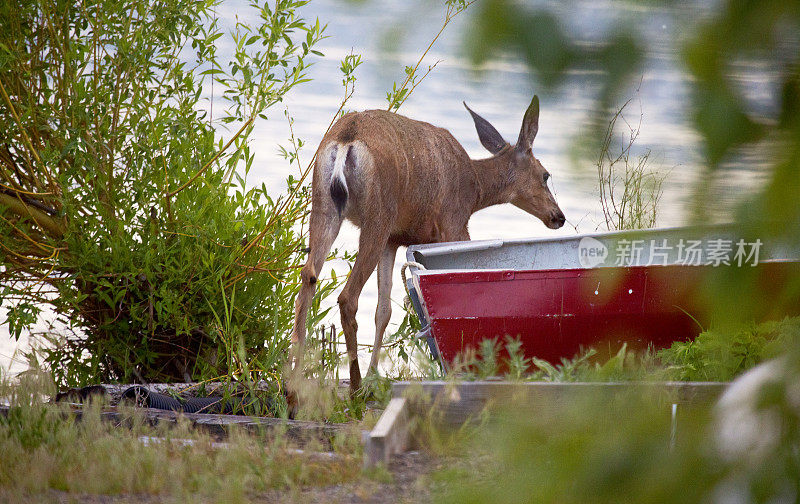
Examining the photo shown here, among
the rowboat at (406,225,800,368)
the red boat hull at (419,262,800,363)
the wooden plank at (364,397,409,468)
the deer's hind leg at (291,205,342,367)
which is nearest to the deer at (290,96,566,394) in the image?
the deer's hind leg at (291,205,342,367)

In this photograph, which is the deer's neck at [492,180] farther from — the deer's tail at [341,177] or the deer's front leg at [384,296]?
the deer's tail at [341,177]

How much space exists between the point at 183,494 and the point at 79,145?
10.6 ft

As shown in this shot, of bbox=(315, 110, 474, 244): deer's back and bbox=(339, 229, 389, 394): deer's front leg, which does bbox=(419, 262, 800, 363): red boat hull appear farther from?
bbox=(315, 110, 474, 244): deer's back

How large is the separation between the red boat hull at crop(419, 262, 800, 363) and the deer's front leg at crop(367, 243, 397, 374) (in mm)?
661

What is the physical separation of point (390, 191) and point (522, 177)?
2301mm

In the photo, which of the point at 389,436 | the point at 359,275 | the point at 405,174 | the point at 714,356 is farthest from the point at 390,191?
the point at 389,436

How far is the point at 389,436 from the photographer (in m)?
2.76

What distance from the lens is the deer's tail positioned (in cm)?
483

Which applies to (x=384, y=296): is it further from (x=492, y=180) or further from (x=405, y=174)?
(x=492, y=180)

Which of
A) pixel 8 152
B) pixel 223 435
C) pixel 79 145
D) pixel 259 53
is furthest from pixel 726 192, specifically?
pixel 8 152

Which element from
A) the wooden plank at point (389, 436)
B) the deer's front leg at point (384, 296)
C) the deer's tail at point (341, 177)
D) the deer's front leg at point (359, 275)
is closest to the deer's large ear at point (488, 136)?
the deer's front leg at point (384, 296)

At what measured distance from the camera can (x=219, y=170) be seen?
5.73 meters

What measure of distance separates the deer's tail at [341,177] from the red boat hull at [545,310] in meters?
0.81

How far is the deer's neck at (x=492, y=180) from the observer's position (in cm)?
679
